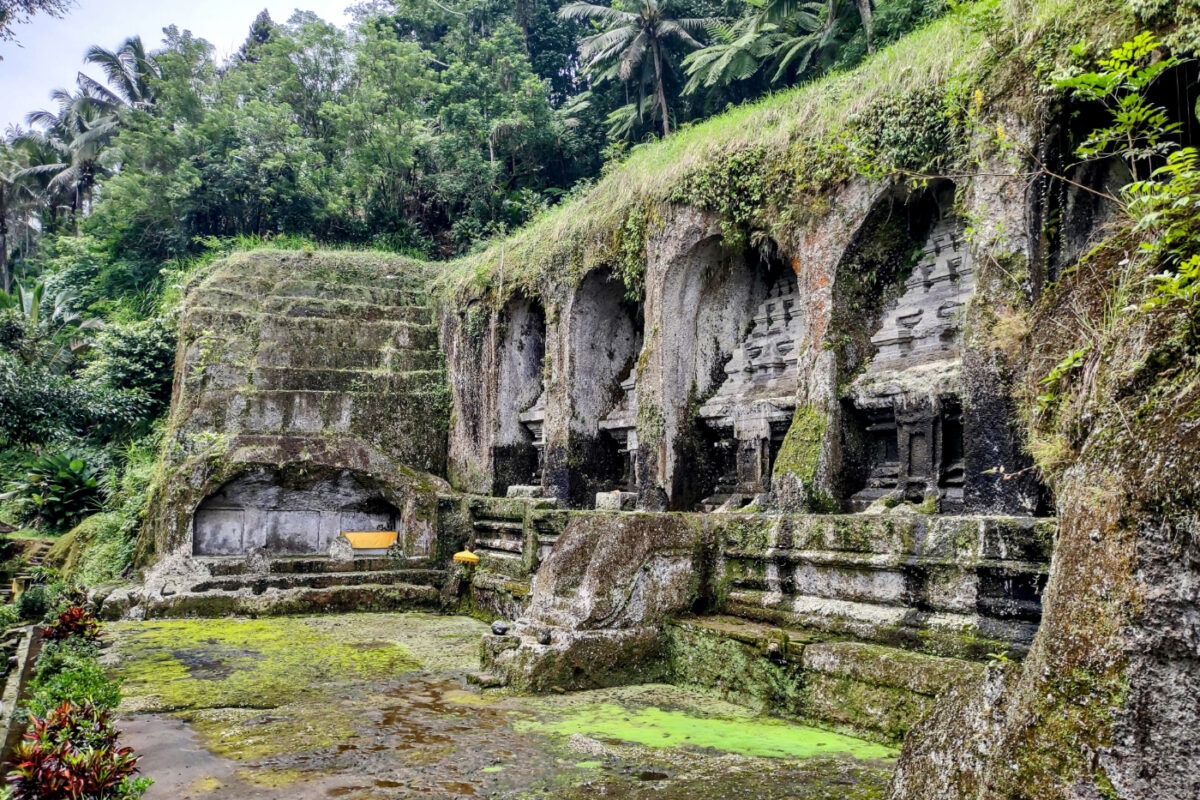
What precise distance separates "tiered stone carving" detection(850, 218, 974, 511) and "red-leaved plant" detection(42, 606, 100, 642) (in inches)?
266

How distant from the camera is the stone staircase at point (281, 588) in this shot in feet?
36.0

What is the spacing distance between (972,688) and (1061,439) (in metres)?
1.17

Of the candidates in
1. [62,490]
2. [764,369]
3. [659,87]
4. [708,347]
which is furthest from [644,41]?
[62,490]

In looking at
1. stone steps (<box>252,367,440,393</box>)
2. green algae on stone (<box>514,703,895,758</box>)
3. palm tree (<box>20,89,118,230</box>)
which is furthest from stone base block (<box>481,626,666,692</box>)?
palm tree (<box>20,89,118,230</box>)

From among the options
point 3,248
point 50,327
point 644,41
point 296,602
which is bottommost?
point 296,602

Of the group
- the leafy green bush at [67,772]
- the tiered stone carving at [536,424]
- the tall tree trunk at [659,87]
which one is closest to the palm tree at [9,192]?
the tall tree trunk at [659,87]

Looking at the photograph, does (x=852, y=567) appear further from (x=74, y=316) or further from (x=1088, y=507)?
(x=74, y=316)

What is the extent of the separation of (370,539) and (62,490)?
27.6 ft

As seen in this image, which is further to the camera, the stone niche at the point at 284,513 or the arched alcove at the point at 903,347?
the stone niche at the point at 284,513

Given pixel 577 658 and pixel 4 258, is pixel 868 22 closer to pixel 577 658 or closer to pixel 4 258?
pixel 577 658

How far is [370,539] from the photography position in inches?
482

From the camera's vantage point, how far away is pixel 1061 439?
11.9 ft

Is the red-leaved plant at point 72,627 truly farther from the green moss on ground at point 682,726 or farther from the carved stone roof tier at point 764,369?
the carved stone roof tier at point 764,369

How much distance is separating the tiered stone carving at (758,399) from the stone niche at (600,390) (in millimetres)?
1812
